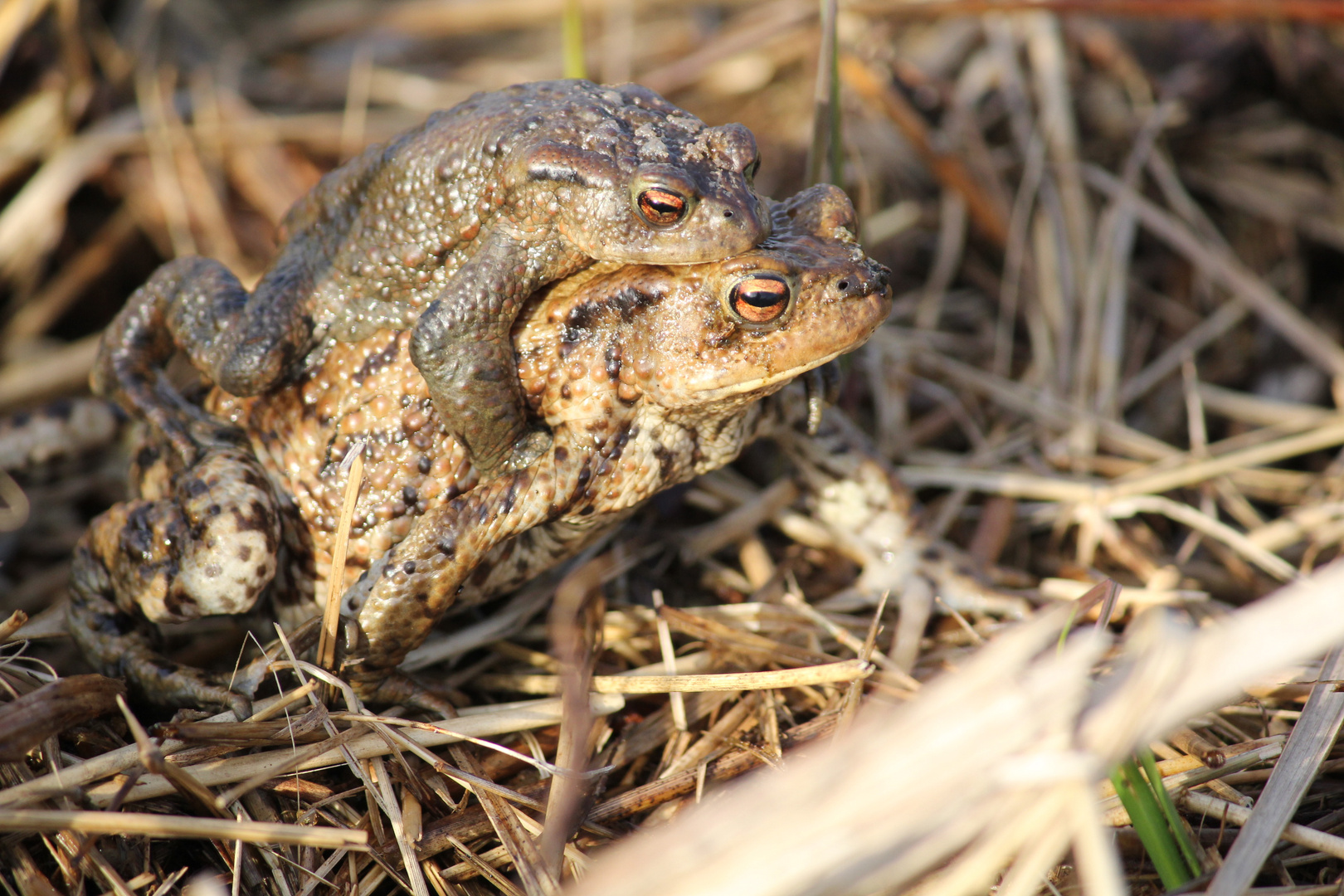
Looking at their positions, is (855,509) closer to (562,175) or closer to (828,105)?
(828,105)

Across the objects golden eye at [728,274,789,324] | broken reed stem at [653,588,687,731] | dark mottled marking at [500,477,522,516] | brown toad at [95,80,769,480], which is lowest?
broken reed stem at [653,588,687,731]

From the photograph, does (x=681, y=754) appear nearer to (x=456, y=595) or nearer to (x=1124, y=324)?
(x=456, y=595)

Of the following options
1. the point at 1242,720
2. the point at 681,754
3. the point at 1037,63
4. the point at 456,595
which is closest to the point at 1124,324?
the point at 1037,63

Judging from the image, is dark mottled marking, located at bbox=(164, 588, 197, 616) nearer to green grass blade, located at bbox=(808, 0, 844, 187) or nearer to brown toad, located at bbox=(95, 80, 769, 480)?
brown toad, located at bbox=(95, 80, 769, 480)

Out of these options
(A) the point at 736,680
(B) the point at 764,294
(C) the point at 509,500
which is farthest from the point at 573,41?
(A) the point at 736,680

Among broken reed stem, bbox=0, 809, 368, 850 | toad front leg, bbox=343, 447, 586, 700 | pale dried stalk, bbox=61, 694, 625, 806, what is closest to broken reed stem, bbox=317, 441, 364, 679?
toad front leg, bbox=343, 447, 586, 700

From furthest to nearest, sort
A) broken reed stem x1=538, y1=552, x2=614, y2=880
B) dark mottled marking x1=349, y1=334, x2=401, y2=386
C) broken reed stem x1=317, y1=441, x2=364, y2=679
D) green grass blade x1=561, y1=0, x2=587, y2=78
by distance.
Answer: green grass blade x1=561, y1=0, x2=587, y2=78 < dark mottled marking x1=349, y1=334, x2=401, y2=386 < broken reed stem x1=317, y1=441, x2=364, y2=679 < broken reed stem x1=538, y1=552, x2=614, y2=880
